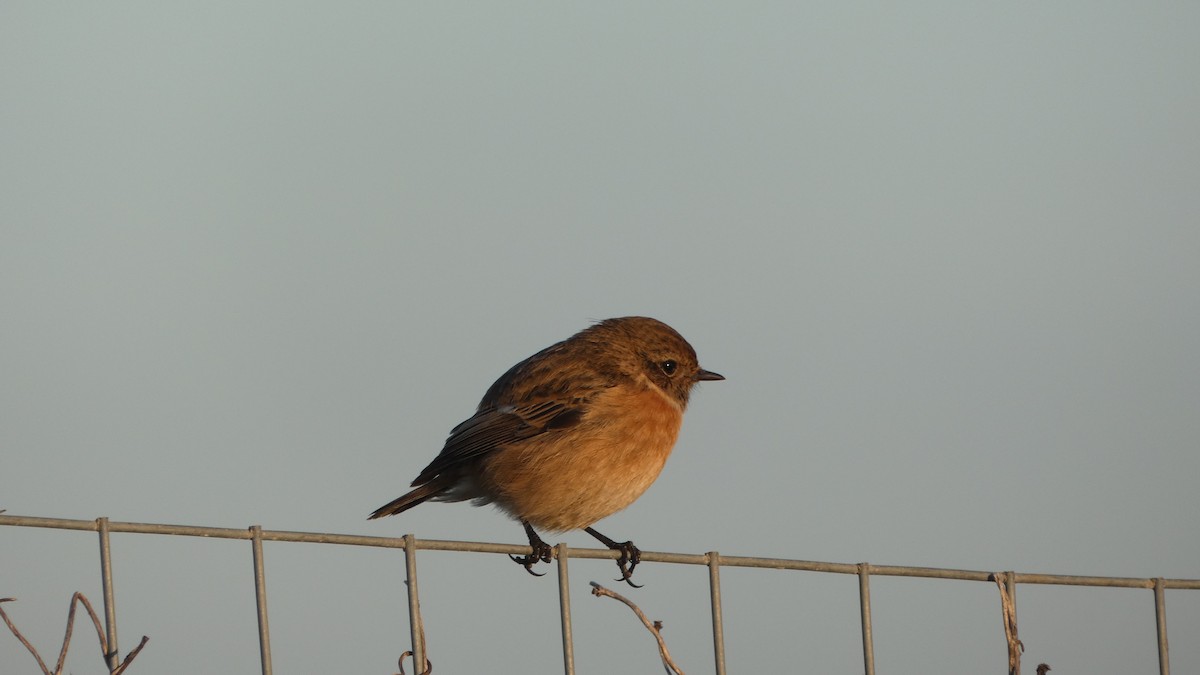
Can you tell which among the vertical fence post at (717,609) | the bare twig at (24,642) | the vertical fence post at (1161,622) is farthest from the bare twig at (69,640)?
the vertical fence post at (1161,622)

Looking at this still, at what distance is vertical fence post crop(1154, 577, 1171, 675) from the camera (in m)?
4.03

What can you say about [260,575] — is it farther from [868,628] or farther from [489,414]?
[489,414]

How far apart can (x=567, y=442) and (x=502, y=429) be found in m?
0.38

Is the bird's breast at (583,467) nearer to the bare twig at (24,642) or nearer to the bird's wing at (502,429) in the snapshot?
the bird's wing at (502,429)

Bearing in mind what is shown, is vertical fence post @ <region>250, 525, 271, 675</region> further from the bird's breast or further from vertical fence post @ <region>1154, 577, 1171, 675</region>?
the bird's breast

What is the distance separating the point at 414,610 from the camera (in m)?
3.51


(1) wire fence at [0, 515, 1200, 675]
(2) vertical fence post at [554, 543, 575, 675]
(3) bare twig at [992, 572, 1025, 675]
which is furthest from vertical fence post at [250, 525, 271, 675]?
(3) bare twig at [992, 572, 1025, 675]

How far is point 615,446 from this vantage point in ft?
21.8

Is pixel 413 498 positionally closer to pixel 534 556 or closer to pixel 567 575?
pixel 534 556

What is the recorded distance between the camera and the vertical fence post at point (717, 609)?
370 cm

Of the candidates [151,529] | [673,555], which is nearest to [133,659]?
[151,529]

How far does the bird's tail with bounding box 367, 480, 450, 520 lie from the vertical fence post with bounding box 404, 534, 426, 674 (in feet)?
10.4

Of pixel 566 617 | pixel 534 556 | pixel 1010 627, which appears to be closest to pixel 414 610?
pixel 566 617

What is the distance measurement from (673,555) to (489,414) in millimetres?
3218
